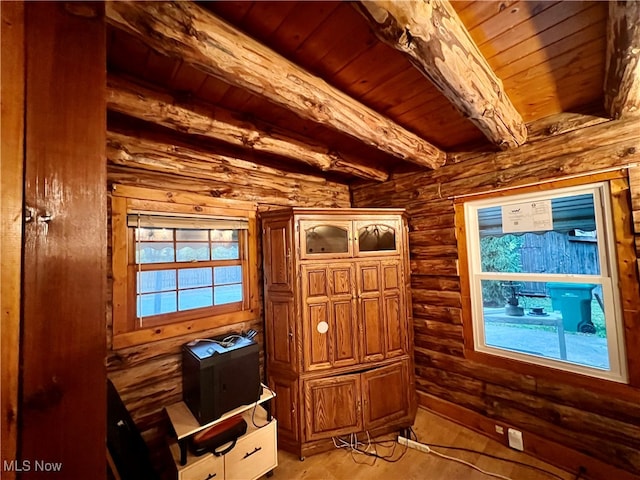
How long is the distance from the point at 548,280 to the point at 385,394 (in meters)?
1.70

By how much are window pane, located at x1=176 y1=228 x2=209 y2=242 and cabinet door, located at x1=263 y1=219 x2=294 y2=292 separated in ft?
1.73

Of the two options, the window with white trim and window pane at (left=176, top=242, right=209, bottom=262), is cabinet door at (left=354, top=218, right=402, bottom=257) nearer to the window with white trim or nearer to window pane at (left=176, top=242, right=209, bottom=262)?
the window with white trim

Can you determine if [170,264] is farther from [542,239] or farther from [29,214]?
[542,239]

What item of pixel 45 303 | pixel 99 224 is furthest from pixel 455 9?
pixel 45 303

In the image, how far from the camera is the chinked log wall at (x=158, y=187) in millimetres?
1922

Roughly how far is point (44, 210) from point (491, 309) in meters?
3.00

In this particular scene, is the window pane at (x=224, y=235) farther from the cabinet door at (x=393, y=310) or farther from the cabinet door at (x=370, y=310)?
the cabinet door at (x=393, y=310)

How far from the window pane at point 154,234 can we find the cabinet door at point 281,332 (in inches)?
39.5

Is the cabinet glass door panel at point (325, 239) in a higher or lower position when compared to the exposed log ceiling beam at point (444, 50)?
lower

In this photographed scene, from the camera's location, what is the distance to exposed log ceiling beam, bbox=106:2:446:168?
1006mm

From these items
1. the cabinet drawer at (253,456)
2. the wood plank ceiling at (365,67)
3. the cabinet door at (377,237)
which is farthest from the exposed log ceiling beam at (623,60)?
the cabinet drawer at (253,456)

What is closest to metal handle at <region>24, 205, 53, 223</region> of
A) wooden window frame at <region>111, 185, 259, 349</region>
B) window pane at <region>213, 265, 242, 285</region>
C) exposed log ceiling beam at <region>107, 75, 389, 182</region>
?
exposed log ceiling beam at <region>107, 75, 389, 182</region>

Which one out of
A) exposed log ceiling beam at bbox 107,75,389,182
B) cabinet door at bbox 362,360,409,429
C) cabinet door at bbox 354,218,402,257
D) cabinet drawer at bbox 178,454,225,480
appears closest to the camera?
exposed log ceiling beam at bbox 107,75,389,182

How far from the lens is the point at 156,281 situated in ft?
6.90
